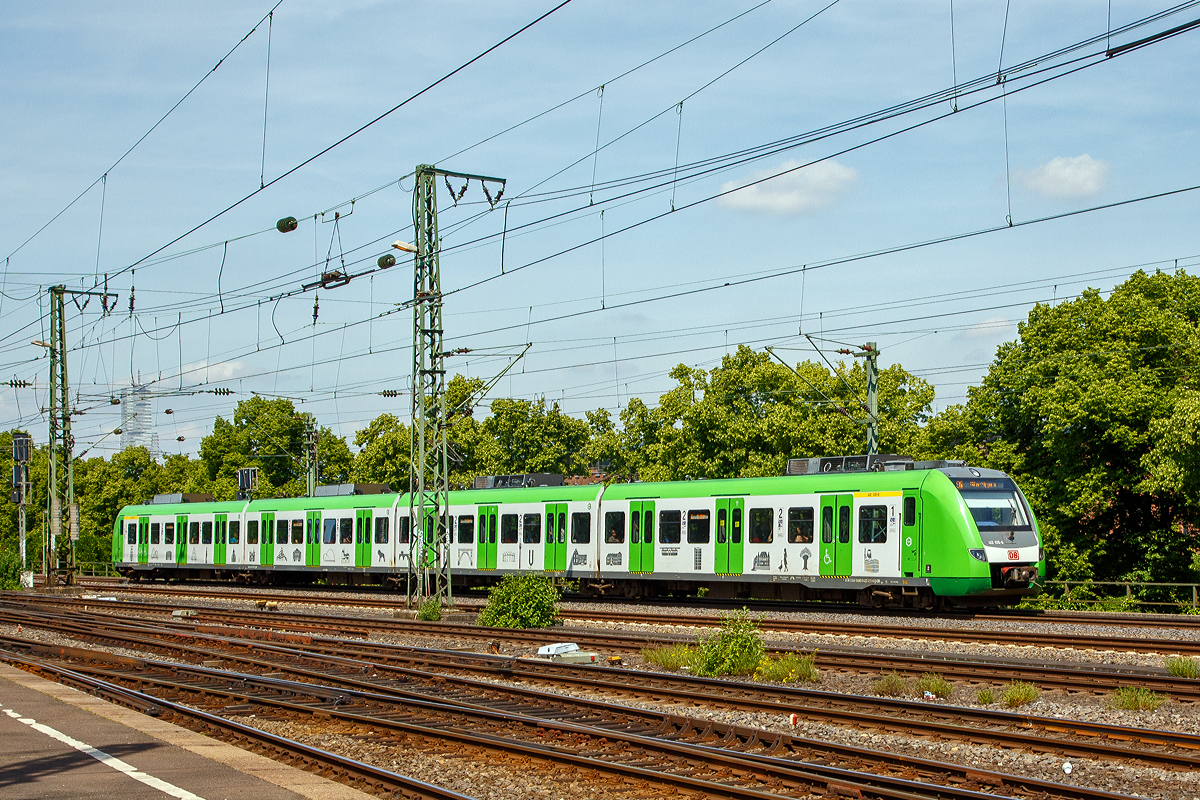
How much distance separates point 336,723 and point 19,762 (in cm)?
375

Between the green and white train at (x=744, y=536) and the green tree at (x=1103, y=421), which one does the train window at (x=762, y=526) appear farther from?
the green tree at (x=1103, y=421)

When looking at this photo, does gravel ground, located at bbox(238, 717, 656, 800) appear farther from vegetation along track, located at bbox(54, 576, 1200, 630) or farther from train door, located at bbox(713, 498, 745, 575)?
train door, located at bbox(713, 498, 745, 575)

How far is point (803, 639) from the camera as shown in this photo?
20.8 meters

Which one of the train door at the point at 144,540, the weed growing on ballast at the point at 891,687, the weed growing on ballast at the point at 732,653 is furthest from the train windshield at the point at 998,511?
the train door at the point at 144,540

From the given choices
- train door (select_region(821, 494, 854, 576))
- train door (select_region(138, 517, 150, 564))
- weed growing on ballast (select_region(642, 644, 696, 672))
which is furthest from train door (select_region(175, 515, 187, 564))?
weed growing on ballast (select_region(642, 644, 696, 672))

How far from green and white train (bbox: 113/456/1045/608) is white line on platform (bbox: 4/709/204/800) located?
15.6m

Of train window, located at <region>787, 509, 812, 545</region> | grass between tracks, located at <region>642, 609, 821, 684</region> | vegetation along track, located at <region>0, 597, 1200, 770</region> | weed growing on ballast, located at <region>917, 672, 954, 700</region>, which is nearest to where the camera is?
vegetation along track, located at <region>0, 597, 1200, 770</region>

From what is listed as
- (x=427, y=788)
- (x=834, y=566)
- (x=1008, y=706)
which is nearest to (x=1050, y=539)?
(x=834, y=566)

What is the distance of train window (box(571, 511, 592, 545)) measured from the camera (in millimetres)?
32188

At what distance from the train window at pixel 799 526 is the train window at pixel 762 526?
504 millimetres

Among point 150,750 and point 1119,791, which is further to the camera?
point 150,750

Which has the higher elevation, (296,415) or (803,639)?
(296,415)

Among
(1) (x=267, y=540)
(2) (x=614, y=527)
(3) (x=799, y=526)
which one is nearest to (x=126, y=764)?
(3) (x=799, y=526)

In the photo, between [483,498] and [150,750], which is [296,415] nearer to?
[483,498]
